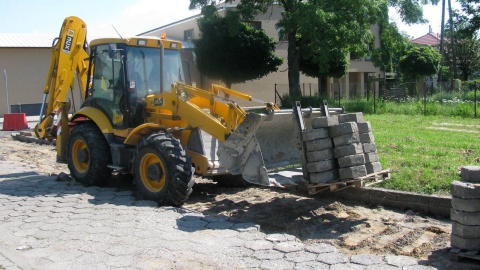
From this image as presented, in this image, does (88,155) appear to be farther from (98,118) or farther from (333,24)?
(333,24)

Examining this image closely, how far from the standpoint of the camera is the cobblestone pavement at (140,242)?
5.40m

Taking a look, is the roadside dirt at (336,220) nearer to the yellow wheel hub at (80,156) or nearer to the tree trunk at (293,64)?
the yellow wheel hub at (80,156)

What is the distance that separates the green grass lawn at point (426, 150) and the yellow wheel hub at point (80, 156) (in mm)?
5212

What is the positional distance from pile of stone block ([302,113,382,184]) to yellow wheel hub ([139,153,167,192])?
7.66ft

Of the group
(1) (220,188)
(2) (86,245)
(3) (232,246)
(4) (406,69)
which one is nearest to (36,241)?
(2) (86,245)

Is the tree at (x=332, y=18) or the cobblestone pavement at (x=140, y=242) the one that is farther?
the tree at (x=332, y=18)

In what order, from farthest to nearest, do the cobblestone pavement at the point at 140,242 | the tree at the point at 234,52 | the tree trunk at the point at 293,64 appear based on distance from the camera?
the tree at the point at 234,52
the tree trunk at the point at 293,64
the cobblestone pavement at the point at 140,242

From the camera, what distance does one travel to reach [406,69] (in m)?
38.4

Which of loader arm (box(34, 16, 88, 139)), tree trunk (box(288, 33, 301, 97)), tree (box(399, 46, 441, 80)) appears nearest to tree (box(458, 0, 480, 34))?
tree (box(399, 46, 441, 80))

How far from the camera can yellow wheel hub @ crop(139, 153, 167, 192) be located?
803cm

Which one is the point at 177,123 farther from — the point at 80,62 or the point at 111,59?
the point at 80,62

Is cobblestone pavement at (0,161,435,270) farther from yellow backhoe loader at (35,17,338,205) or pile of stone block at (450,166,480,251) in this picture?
yellow backhoe loader at (35,17,338,205)

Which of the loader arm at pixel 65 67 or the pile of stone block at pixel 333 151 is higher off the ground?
the loader arm at pixel 65 67

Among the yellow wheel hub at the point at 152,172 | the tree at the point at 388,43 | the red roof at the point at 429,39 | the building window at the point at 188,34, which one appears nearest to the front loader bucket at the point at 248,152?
the yellow wheel hub at the point at 152,172
